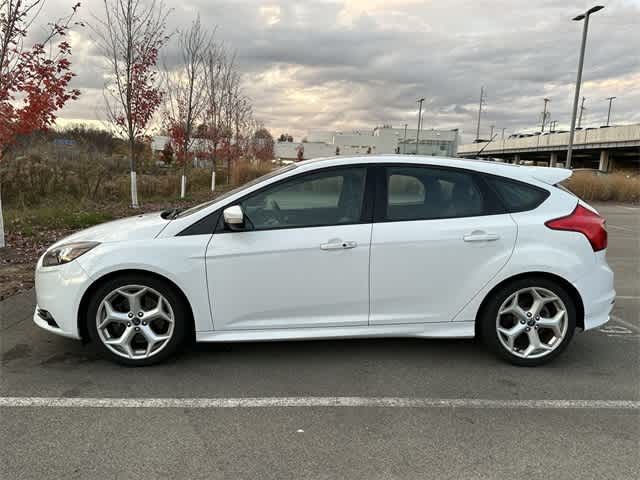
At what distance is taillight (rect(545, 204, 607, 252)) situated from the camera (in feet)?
11.4

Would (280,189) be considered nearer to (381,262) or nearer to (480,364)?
(381,262)

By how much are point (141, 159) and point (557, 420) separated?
2545cm

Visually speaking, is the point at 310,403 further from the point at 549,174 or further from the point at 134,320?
the point at 549,174

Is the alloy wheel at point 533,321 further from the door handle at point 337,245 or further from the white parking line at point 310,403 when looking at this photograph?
the door handle at point 337,245

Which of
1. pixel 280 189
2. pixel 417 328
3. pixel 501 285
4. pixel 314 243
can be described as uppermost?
pixel 280 189

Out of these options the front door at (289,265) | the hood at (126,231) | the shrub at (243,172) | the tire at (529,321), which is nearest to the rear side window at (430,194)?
the front door at (289,265)

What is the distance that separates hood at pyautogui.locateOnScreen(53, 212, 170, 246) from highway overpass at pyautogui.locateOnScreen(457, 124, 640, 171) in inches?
1995

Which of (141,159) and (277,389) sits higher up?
(141,159)

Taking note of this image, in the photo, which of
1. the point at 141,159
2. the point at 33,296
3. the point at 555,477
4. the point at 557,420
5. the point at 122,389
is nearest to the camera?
the point at 555,477

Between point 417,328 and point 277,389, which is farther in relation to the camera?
point 417,328

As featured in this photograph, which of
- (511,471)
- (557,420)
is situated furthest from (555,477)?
(557,420)

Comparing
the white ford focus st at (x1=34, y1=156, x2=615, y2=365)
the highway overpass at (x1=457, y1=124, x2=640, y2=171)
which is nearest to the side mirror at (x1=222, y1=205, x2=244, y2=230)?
the white ford focus st at (x1=34, y1=156, x2=615, y2=365)

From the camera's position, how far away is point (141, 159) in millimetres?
24938

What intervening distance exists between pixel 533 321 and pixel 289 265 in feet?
6.43
